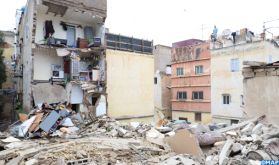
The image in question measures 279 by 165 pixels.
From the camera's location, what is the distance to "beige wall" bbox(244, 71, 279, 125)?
11169mm

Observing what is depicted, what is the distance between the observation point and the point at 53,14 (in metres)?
20.4

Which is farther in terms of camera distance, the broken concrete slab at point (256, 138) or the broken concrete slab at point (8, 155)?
the broken concrete slab at point (8, 155)

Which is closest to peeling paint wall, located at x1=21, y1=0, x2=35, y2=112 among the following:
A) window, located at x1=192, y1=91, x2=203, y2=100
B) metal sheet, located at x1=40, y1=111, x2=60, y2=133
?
metal sheet, located at x1=40, y1=111, x2=60, y2=133

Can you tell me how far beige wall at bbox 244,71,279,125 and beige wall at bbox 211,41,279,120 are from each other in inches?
454

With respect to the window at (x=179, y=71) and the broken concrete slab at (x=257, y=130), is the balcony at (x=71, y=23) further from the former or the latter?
the broken concrete slab at (x=257, y=130)

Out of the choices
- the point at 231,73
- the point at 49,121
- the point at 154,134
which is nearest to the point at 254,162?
the point at 154,134

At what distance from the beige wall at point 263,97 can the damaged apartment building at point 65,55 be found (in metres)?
11.9

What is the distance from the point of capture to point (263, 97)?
1166 centimetres

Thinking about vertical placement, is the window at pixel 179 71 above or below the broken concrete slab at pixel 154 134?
above

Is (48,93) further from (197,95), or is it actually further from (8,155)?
(197,95)

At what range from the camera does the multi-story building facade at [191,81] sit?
2958 cm

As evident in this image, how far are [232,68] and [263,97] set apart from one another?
14.8 m

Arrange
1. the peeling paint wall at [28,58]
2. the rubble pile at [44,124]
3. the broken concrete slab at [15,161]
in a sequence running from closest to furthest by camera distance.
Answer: the broken concrete slab at [15,161] → the rubble pile at [44,124] → the peeling paint wall at [28,58]

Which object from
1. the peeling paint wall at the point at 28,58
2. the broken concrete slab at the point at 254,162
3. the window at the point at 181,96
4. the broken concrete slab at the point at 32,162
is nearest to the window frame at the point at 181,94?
the window at the point at 181,96
